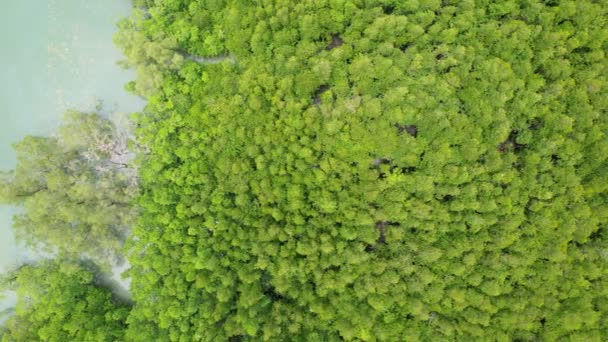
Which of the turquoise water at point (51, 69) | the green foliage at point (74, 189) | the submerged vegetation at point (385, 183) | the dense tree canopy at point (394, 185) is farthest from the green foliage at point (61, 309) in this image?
the turquoise water at point (51, 69)

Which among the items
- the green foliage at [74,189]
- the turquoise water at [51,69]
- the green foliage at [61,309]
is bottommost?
the green foliage at [61,309]

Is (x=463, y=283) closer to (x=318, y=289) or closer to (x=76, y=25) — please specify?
(x=318, y=289)

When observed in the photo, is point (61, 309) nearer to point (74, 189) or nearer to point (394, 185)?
point (74, 189)

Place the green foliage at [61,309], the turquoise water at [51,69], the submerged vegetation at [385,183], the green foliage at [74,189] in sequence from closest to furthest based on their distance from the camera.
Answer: the submerged vegetation at [385,183] → the green foliage at [61,309] → the green foliage at [74,189] → the turquoise water at [51,69]

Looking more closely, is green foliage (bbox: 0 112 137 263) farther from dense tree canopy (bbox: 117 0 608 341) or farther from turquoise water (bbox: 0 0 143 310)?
dense tree canopy (bbox: 117 0 608 341)

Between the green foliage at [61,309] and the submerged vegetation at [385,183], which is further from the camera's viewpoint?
the green foliage at [61,309]

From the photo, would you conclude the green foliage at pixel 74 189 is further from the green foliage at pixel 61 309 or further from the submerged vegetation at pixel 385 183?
the green foliage at pixel 61 309

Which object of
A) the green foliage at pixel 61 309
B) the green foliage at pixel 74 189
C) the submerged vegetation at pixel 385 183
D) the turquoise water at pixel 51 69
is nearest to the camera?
the submerged vegetation at pixel 385 183
